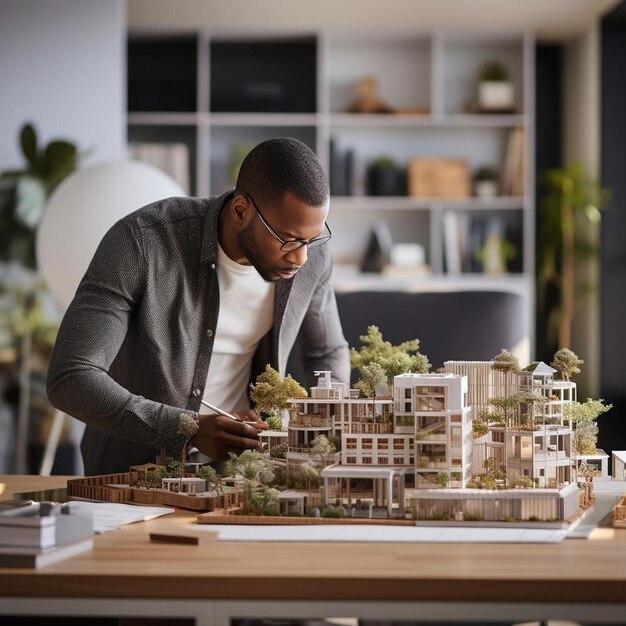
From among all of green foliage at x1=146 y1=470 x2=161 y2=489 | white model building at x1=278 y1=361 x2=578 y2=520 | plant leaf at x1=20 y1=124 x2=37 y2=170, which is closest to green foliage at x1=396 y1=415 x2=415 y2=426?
white model building at x1=278 y1=361 x2=578 y2=520

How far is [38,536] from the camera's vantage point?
1.34 m

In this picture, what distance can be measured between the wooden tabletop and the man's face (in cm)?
80

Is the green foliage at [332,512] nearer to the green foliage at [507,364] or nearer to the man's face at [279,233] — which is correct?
the green foliage at [507,364]

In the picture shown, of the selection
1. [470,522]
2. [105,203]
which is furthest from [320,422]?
[105,203]

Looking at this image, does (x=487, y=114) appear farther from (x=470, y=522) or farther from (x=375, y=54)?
(x=470, y=522)

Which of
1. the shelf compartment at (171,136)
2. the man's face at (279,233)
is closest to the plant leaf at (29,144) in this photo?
the shelf compartment at (171,136)

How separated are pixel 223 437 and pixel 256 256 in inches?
20.5

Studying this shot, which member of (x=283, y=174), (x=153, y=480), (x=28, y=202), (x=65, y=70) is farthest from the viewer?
(x=65, y=70)

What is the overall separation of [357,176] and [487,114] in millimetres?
782

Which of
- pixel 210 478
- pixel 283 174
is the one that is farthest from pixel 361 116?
pixel 210 478

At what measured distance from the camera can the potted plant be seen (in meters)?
5.59

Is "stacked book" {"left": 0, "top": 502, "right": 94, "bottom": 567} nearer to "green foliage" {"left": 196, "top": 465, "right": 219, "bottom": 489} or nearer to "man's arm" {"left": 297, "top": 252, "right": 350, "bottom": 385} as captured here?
"green foliage" {"left": 196, "top": 465, "right": 219, "bottom": 489}

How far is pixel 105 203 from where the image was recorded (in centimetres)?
329

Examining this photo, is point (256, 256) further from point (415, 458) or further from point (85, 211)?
point (85, 211)
